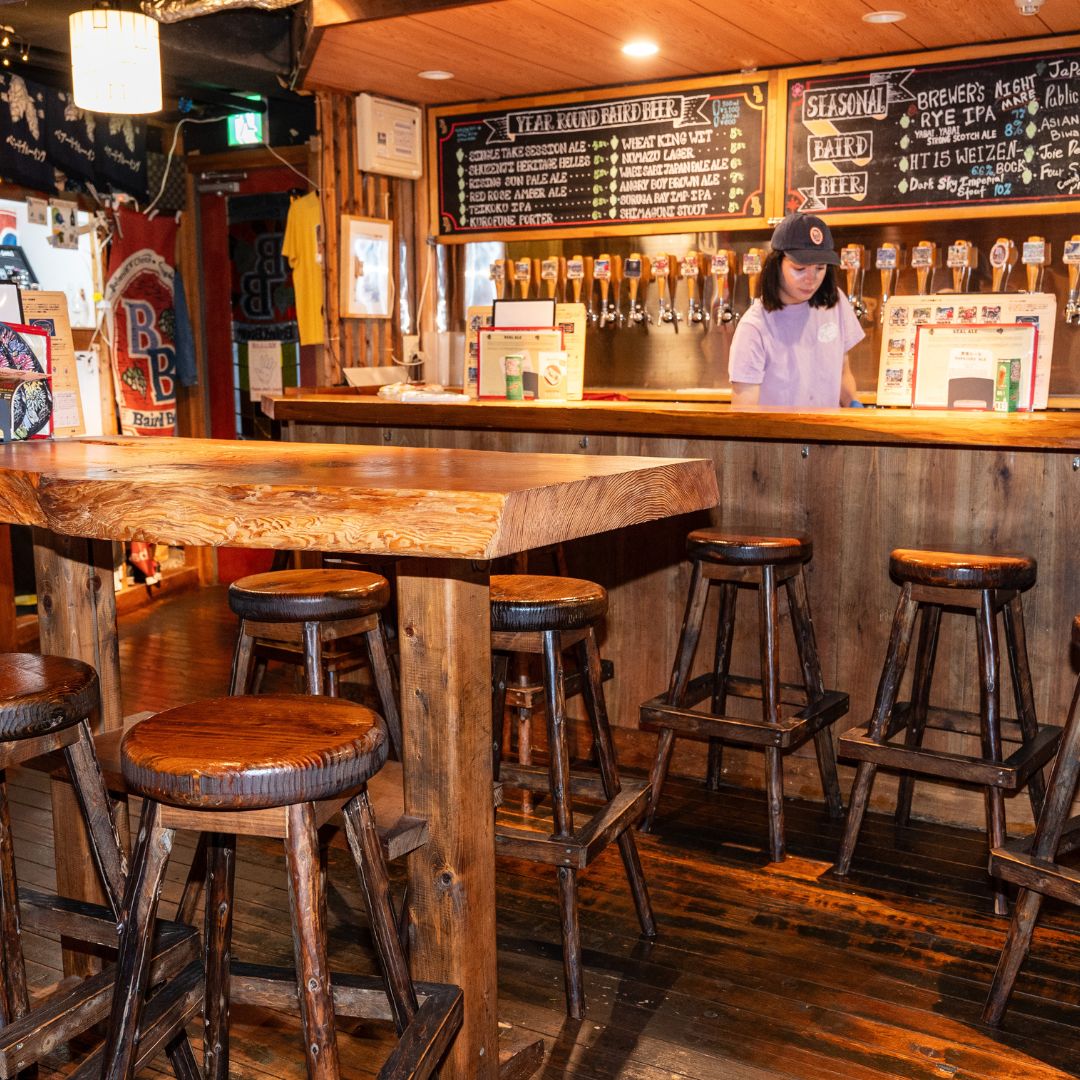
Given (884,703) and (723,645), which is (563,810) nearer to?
(884,703)

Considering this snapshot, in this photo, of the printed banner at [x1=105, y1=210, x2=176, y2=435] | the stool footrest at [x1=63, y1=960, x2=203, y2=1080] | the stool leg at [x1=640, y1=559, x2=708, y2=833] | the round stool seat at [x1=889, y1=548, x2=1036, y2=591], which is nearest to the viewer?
the stool footrest at [x1=63, y1=960, x2=203, y2=1080]

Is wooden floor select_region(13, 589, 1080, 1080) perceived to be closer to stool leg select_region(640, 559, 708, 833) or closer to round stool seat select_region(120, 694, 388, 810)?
stool leg select_region(640, 559, 708, 833)

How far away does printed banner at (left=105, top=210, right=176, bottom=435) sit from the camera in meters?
6.22

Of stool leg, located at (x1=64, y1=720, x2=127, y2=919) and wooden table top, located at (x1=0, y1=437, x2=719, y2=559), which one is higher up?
wooden table top, located at (x1=0, y1=437, x2=719, y2=559)

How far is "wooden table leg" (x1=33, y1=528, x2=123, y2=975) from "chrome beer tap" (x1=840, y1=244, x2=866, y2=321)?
3.59 m

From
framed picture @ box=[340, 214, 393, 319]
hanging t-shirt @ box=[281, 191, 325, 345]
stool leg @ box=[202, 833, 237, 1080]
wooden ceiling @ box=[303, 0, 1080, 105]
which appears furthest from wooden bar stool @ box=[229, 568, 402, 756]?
hanging t-shirt @ box=[281, 191, 325, 345]

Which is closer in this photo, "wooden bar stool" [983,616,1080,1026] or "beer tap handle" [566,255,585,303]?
"wooden bar stool" [983,616,1080,1026]

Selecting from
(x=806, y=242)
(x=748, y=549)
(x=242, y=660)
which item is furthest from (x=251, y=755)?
(x=806, y=242)

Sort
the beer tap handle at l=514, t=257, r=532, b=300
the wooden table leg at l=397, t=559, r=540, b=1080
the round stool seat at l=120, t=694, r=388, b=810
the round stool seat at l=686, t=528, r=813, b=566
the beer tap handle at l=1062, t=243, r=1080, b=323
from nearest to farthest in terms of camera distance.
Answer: the round stool seat at l=120, t=694, r=388, b=810 < the wooden table leg at l=397, t=559, r=540, b=1080 < the round stool seat at l=686, t=528, r=813, b=566 < the beer tap handle at l=1062, t=243, r=1080, b=323 < the beer tap handle at l=514, t=257, r=532, b=300

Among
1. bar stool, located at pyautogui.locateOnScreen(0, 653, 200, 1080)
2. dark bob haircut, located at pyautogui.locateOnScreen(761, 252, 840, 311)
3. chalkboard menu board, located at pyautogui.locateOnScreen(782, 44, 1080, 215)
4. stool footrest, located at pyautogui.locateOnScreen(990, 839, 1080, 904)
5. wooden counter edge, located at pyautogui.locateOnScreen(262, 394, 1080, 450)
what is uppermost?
chalkboard menu board, located at pyautogui.locateOnScreen(782, 44, 1080, 215)

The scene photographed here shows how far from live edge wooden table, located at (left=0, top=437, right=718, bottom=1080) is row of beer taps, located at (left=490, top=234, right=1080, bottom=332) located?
10.5ft

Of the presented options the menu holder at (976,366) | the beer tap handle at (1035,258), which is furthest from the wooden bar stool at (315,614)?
the beer tap handle at (1035,258)

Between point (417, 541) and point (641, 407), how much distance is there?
2118 mm

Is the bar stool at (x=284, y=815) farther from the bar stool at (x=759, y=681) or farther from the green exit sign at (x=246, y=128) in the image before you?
the green exit sign at (x=246, y=128)
